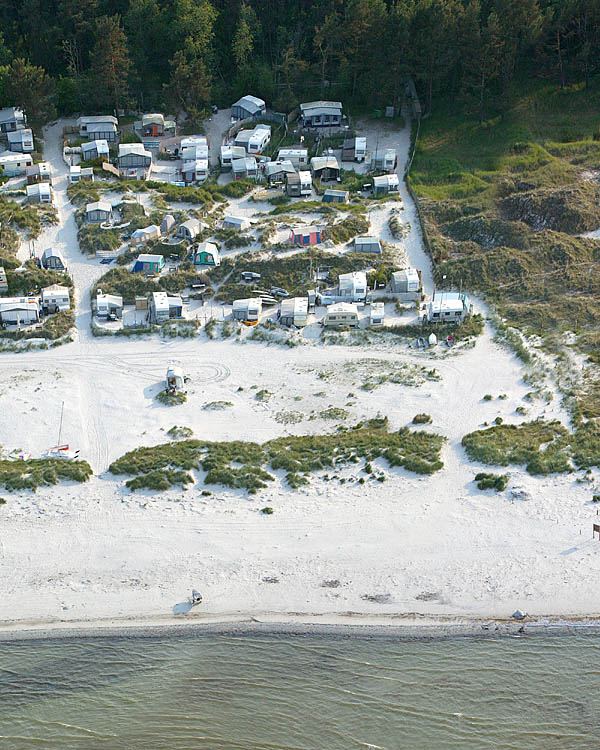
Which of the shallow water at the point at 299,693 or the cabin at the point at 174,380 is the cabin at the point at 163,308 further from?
the shallow water at the point at 299,693

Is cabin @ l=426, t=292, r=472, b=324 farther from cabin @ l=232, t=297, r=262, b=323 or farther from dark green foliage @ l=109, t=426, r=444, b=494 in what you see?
dark green foliage @ l=109, t=426, r=444, b=494

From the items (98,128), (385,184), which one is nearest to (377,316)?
(385,184)

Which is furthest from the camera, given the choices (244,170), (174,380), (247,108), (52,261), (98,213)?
(247,108)

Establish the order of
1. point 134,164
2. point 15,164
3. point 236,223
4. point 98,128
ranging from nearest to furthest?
point 236,223
point 15,164
point 134,164
point 98,128

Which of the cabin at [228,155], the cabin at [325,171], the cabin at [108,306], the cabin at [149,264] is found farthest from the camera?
the cabin at [228,155]

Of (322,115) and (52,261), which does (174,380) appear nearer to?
(52,261)

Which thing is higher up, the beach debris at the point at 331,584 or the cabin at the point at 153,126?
the cabin at the point at 153,126

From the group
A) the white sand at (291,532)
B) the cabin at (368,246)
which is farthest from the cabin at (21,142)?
the white sand at (291,532)

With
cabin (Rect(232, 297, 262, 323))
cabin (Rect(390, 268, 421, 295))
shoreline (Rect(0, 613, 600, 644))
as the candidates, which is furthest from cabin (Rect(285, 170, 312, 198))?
shoreline (Rect(0, 613, 600, 644))
